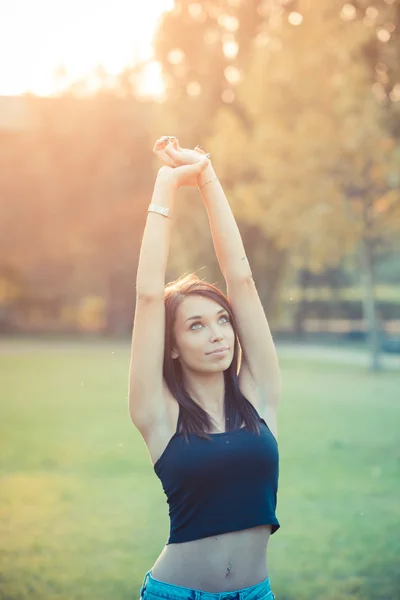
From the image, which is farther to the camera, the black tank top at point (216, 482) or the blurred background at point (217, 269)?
the blurred background at point (217, 269)

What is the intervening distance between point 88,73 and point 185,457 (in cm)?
1600

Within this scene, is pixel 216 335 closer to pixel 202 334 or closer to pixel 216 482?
pixel 202 334

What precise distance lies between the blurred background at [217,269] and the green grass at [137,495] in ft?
0.06

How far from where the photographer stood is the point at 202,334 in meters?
1.69

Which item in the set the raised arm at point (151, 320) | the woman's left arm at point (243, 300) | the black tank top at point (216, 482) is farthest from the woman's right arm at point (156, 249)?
the black tank top at point (216, 482)

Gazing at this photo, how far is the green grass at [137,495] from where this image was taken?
3939 mm

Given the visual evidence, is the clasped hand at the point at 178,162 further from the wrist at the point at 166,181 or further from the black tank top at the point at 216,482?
the black tank top at the point at 216,482

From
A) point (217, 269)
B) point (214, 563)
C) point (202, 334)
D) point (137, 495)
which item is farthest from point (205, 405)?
point (217, 269)

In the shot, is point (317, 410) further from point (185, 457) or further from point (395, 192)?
point (185, 457)

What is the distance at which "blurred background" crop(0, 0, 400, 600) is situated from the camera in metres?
4.63

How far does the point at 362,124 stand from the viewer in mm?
10258

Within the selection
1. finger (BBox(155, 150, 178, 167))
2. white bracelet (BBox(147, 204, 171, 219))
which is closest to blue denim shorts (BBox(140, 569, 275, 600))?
white bracelet (BBox(147, 204, 171, 219))

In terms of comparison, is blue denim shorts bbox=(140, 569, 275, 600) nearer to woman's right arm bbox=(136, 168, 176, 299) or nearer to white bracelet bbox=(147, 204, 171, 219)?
woman's right arm bbox=(136, 168, 176, 299)

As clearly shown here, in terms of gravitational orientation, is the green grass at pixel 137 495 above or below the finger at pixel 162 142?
below
